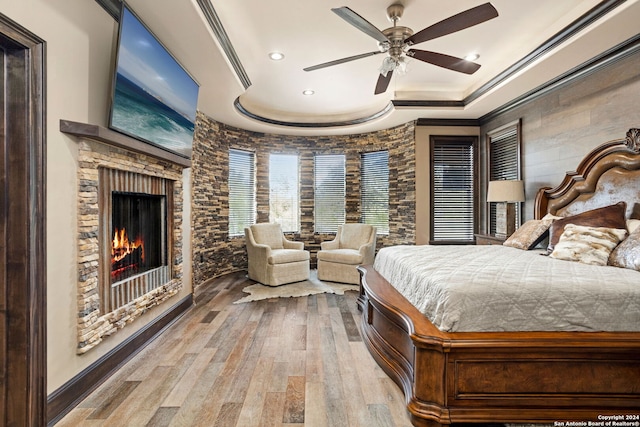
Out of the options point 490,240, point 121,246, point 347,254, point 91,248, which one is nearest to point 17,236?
point 91,248

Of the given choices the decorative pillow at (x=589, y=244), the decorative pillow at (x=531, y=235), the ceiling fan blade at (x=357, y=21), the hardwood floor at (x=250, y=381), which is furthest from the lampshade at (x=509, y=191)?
the ceiling fan blade at (x=357, y=21)

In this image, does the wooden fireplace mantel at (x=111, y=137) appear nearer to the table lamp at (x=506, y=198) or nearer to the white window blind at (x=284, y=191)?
the white window blind at (x=284, y=191)

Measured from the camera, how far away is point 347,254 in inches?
198

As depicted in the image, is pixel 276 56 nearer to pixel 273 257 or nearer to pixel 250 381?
pixel 273 257

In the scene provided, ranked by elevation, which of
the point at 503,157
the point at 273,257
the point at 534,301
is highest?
the point at 503,157

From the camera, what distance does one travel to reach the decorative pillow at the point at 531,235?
3.29 meters

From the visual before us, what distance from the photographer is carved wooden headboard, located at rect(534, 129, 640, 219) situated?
2766 millimetres

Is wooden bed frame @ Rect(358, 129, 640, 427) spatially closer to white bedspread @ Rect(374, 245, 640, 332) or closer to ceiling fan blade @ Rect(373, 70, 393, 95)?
white bedspread @ Rect(374, 245, 640, 332)

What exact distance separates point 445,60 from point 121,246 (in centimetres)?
319

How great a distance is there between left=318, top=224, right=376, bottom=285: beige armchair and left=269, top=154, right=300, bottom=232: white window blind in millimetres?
1199

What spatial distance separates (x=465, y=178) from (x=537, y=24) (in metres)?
2.63

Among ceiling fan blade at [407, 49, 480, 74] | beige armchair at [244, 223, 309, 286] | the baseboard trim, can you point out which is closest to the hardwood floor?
the baseboard trim

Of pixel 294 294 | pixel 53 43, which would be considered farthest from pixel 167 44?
pixel 294 294

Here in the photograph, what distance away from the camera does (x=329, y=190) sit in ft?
21.3
